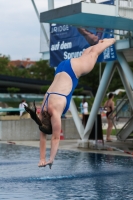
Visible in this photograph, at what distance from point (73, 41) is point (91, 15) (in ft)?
16.0

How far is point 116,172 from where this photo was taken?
12.0 meters

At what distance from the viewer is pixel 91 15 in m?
14.0

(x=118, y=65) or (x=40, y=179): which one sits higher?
(x=118, y=65)

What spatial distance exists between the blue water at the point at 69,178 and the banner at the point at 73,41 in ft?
10.6

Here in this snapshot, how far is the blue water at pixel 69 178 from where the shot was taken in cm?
902

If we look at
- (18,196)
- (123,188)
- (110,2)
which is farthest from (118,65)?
(18,196)

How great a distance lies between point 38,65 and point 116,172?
82.4m

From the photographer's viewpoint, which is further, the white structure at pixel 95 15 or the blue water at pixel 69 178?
the white structure at pixel 95 15

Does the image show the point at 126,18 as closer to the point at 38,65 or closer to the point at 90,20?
the point at 90,20

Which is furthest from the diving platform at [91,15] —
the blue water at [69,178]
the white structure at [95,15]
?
the blue water at [69,178]

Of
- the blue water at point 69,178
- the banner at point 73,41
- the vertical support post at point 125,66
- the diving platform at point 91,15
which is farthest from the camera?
the banner at point 73,41

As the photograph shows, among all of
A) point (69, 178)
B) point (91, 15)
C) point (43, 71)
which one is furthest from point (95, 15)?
point (43, 71)

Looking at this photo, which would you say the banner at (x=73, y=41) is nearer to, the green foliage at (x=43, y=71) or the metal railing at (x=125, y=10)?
the metal railing at (x=125, y=10)

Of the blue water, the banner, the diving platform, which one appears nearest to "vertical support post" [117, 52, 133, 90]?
the banner
